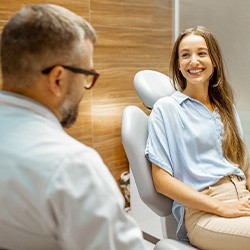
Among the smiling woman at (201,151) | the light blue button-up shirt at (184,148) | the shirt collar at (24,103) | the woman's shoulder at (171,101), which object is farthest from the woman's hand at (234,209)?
the shirt collar at (24,103)

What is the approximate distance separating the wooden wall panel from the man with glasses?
5.59 feet

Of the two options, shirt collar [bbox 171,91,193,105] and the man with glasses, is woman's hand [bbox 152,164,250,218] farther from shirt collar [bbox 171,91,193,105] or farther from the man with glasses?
the man with glasses

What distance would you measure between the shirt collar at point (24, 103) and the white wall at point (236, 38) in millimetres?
1795

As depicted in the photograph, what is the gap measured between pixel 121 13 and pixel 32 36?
2.05 m

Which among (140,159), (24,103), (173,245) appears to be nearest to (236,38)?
(140,159)

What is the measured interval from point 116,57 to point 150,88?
972 millimetres

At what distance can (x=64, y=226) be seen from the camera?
0.80 meters

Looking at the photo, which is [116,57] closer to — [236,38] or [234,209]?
[236,38]

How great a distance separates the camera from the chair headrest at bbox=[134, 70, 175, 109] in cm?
191

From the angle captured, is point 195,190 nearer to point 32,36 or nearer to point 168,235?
point 168,235

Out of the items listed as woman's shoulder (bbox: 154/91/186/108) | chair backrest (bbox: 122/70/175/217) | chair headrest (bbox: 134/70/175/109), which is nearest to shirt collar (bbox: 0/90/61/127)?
chair backrest (bbox: 122/70/175/217)

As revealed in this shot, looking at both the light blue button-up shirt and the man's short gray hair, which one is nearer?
the man's short gray hair

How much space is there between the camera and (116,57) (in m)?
2.83

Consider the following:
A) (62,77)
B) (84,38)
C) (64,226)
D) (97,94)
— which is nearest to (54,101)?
(62,77)
